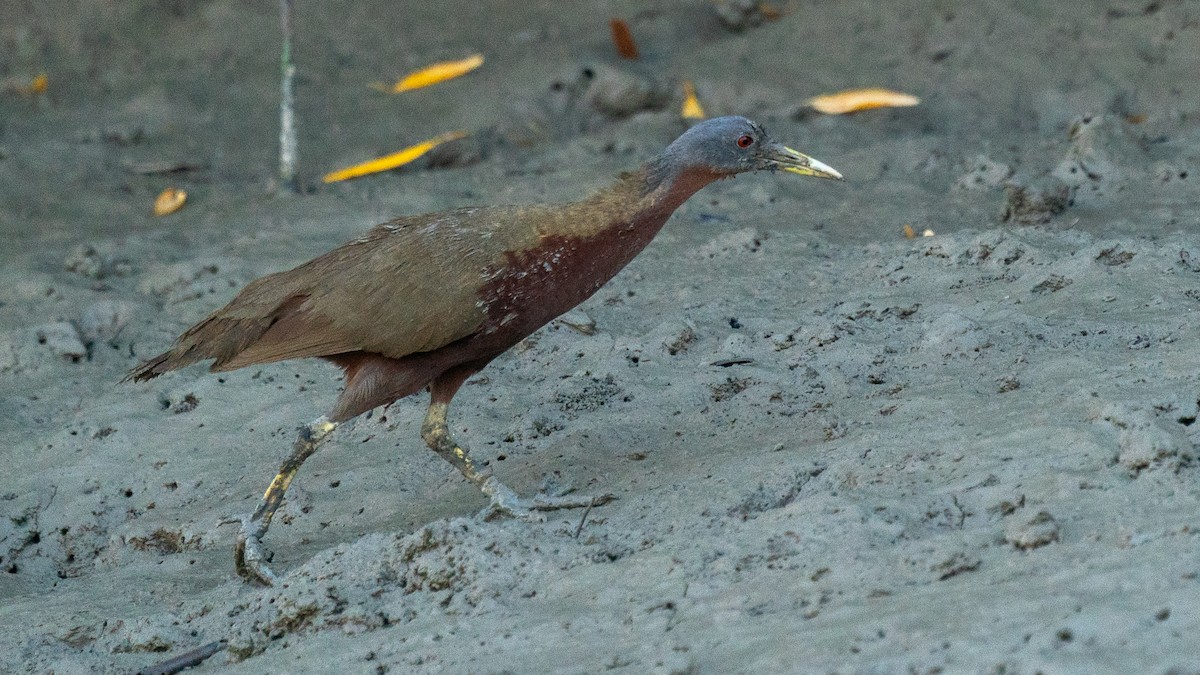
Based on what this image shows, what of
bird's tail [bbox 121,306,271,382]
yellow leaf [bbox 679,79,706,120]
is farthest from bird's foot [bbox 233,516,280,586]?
yellow leaf [bbox 679,79,706,120]

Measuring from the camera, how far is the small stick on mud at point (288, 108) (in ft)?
25.9

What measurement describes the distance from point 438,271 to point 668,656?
1783 mm

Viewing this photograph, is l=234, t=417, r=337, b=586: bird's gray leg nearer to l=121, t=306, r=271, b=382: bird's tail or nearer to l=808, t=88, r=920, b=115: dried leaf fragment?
l=121, t=306, r=271, b=382: bird's tail

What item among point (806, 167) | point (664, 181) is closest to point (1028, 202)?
point (806, 167)

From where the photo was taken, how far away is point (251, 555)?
4.67 meters

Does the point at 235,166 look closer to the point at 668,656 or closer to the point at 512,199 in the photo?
the point at 512,199

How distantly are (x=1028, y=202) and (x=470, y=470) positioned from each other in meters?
3.03

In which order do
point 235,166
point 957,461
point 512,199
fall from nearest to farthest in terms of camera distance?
point 957,461 → point 512,199 → point 235,166

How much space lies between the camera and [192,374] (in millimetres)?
6281

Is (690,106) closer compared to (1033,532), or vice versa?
(1033,532)

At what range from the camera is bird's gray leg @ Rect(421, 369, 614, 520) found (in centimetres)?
466

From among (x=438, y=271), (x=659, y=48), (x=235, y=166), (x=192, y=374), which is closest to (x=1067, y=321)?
(x=438, y=271)

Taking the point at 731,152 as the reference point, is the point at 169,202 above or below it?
below

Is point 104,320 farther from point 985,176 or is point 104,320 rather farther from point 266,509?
point 985,176
